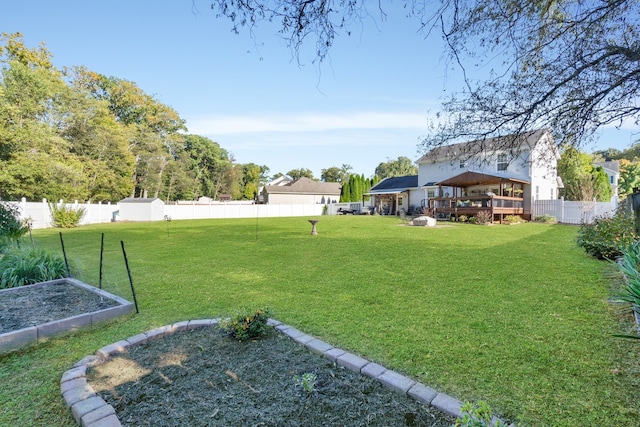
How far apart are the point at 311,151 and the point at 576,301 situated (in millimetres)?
13908

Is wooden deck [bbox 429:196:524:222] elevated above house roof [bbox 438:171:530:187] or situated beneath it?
situated beneath

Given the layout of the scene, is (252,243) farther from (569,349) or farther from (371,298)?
(569,349)

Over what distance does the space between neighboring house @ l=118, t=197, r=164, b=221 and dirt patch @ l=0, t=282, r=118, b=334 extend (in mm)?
21023

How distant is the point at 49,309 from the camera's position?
397 cm

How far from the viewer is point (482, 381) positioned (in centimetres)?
224

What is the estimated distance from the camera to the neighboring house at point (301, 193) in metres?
41.5

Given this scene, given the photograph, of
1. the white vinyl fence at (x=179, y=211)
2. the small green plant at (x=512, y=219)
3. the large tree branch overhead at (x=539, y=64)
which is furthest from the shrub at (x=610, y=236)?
the white vinyl fence at (x=179, y=211)

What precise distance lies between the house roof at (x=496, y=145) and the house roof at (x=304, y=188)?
125 ft

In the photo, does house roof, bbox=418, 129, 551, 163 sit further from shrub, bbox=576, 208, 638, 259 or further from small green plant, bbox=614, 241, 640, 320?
shrub, bbox=576, 208, 638, 259

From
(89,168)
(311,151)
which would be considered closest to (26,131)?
(89,168)

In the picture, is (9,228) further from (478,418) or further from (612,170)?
(612,170)

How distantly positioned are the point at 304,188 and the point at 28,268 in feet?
125

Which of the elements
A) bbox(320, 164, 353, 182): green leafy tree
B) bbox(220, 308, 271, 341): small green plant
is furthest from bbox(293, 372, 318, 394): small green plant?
bbox(320, 164, 353, 182): green leafy tree

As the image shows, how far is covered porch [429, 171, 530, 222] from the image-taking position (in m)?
18.1
